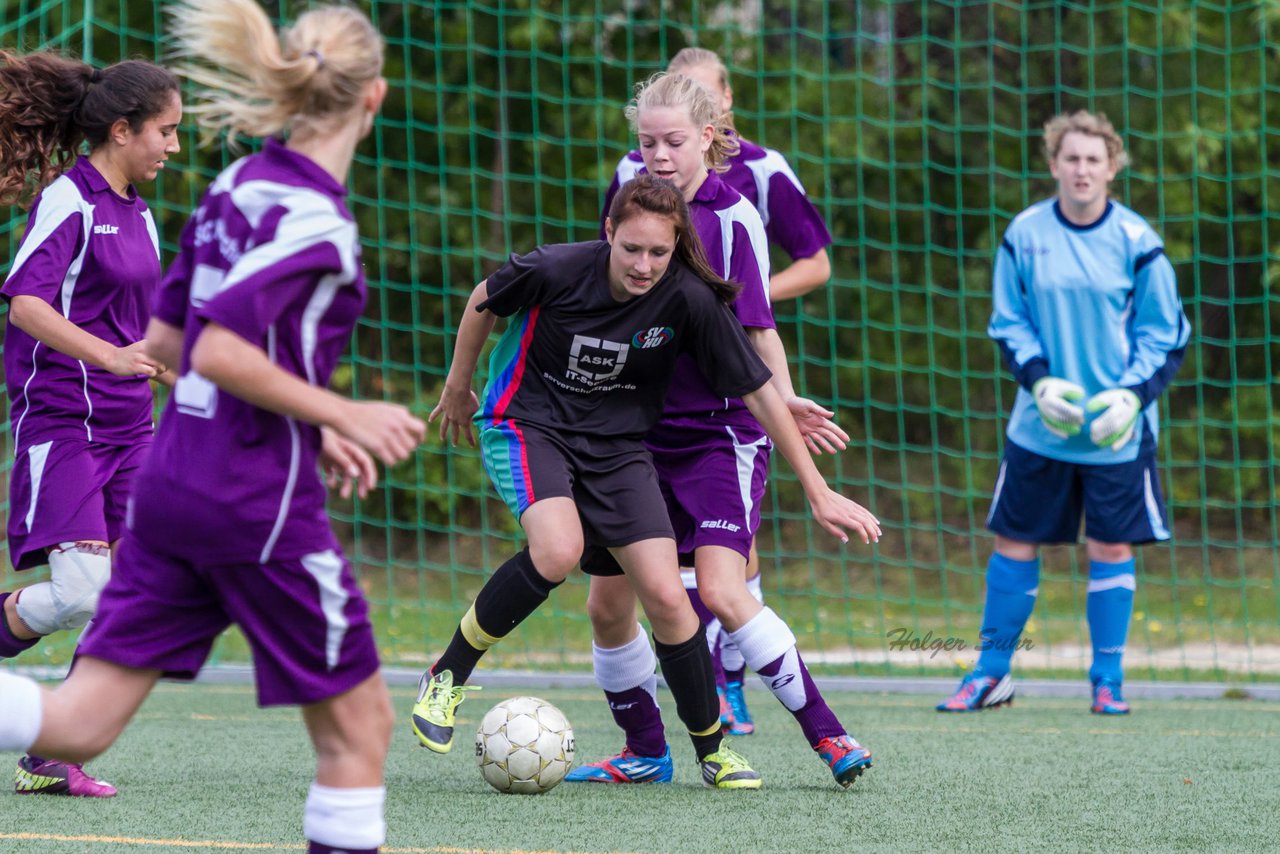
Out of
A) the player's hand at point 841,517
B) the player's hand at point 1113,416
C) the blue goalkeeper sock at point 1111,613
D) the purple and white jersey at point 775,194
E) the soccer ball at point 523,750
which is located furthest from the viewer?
the blue goalkeeper sock at point 1111,613

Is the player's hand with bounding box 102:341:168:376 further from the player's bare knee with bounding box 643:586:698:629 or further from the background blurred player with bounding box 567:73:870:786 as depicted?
the player's bare knee with bounding box 643:586:698:629

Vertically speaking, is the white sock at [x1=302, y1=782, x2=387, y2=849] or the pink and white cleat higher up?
the white sock at [x1=302, y1=782, x2=387, y2=849]

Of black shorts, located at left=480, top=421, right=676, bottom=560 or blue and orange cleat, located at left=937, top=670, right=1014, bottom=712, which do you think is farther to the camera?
blue and orange cleat, located at left=937, top=670, right=1014, bottom=712

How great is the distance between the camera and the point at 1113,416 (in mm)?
5598

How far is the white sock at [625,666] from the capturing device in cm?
419

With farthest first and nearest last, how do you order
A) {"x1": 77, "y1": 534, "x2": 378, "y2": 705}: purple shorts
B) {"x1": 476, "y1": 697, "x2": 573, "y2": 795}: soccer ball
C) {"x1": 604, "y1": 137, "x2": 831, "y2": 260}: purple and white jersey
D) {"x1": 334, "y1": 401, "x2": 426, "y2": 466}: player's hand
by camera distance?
1. {"x1": 604, "y1": 137, "x2": 831, "y2": 260}: purple and white jersey
2. {"x1": 476, "y1": 697, "x2": 573, "y2": 795}: soccer ball
3. {"x1": 77, "y1": 534, "x2": 378, "y2": 705}: purple shorts
4. {"x1": 334, "y1": 401, "x2": 426, "y2": 466}: player's hand

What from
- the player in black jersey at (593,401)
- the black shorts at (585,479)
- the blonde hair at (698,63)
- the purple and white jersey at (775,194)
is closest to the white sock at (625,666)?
the player in black jersey at (593,401)

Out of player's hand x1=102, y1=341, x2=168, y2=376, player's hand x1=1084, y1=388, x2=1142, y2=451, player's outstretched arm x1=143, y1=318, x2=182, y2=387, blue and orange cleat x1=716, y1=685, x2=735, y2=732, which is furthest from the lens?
player's hand x1=1084, y1=388, x2=1142, y2=451

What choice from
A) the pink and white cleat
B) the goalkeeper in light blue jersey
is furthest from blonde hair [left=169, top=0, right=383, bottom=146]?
the goalkeeper in light blue jersey

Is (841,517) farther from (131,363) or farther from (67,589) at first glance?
(67,589)

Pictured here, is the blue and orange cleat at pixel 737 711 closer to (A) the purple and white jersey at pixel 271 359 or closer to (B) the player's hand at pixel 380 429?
(A) the purple and white jersey at pixel 271 359

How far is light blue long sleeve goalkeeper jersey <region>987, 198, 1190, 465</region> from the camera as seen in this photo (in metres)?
5.85

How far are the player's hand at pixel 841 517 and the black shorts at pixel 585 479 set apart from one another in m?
0.45

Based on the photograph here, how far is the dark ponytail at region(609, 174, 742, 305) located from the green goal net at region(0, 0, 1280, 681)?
5462mm
